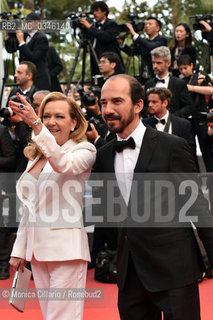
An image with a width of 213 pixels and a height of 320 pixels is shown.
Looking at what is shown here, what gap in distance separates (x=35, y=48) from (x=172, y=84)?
6.11ft

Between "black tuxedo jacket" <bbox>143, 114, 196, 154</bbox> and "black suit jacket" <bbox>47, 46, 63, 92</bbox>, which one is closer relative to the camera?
"black tuxedo jacket" <bbox>143, 114, 196, 154</bbox>

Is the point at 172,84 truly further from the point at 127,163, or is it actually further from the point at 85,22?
the point at 127,163

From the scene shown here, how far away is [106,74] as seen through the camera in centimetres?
579

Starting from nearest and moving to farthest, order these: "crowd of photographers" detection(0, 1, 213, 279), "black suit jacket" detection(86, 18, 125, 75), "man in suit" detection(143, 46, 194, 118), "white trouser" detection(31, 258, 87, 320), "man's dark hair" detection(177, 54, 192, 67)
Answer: "white trouser" detection(31, 258, 87, 320)
"crowd of photographers" detection(0, 1, 213, 279)
"man in suit" detection(143, 46, 194, 118)
"man's dark hair" detection(177, 54, 192, 67)
"black suit jacket" detection(86, 18, 125, 75)

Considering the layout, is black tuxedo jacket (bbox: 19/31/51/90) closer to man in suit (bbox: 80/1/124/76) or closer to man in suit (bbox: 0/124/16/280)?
man in suit (bbox: 80/1/124/76)

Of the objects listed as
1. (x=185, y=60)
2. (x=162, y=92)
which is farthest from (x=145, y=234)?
(x=185, y=60)

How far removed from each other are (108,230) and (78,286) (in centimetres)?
232

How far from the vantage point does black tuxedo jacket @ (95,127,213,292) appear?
7.63 feet

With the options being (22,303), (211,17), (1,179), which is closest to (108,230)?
(1,179)

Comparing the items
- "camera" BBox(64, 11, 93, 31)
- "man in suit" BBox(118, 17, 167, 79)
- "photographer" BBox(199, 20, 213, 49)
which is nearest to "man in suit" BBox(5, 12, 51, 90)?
"camera" BBox(64, 11, 93, 31)

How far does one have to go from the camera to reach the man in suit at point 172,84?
5398mm

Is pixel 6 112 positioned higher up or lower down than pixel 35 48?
lower down

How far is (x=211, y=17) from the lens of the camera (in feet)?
20.9

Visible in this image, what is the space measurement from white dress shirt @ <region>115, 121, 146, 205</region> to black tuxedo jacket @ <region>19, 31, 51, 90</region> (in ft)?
12.9
